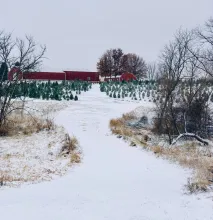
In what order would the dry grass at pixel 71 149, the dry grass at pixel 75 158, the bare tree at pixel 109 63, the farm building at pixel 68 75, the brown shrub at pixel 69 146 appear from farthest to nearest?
the bare tree at pixel 109 63 → the farm building at pixel 68 75 → the brown shrub at pixel 69 146 → the dry grass at pixel 71 149 → the dry grass at pixel 75 158

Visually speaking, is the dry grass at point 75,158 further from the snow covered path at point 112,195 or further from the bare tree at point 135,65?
the bare tree at point 135,65

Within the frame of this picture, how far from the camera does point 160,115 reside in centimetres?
2528

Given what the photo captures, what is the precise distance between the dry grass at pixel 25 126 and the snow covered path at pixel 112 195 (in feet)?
23.6

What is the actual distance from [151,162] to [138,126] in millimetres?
14320

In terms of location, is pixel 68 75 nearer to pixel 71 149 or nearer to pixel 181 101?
pixel 181 101

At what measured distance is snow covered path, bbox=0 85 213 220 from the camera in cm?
585

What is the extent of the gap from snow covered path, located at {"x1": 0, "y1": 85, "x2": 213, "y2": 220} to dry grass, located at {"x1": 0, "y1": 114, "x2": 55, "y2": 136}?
719 centimetres

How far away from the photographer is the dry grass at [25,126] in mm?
18547

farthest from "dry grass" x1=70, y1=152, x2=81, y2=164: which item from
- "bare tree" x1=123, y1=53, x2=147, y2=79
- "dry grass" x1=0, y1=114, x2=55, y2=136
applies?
"bare tree" x1=123, y1=53, x2=147, y2=79

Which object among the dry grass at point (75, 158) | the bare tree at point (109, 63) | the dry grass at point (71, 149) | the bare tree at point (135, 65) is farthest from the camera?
the bare tree at point (135, 65)

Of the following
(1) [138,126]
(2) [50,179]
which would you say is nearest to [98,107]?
(1) [138,126]

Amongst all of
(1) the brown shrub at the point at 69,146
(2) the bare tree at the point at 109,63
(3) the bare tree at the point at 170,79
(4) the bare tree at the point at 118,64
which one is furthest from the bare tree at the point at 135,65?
(1) the brown shrub at the point at 69,146

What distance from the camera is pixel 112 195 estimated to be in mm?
7156

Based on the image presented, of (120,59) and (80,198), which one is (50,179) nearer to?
(80,198)
